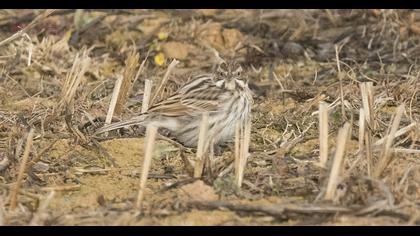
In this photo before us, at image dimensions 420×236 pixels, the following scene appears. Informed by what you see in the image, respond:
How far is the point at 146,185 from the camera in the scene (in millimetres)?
7047

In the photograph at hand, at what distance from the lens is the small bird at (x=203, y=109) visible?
8375 millimetres

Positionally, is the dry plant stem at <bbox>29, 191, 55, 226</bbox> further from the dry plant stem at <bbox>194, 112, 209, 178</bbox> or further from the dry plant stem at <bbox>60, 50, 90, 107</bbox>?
the dry plant stem at <bbox>60, 50, 90, 107</bbox>

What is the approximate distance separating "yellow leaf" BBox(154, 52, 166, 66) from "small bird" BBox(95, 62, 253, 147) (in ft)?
7.65

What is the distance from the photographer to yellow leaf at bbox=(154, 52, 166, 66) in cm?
1116

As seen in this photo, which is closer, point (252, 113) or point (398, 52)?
point (252, 113)

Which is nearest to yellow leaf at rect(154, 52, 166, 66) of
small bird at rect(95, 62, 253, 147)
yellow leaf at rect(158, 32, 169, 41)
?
yellow leaf at rect(158, 32, 169, 41)

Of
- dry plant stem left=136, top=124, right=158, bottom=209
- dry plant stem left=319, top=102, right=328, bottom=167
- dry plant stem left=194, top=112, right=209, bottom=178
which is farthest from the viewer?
dry plant stem left=194, top=112, right=209, bottom=178

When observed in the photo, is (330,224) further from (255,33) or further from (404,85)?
→ (255,33)

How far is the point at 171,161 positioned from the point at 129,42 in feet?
13.8

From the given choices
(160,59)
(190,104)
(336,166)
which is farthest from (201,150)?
(160,59)

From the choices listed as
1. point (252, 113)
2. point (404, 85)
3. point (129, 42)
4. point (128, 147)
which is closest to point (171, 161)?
point (128, 147)

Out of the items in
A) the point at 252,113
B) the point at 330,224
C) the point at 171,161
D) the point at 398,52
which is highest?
the point at 398,52

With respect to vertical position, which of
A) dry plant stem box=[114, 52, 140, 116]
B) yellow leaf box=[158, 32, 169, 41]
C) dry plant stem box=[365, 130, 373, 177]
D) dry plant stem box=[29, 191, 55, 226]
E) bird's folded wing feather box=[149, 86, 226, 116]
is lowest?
dry plant stem box=[29, 191, 55, 226]

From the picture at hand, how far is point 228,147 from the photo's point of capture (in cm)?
838
